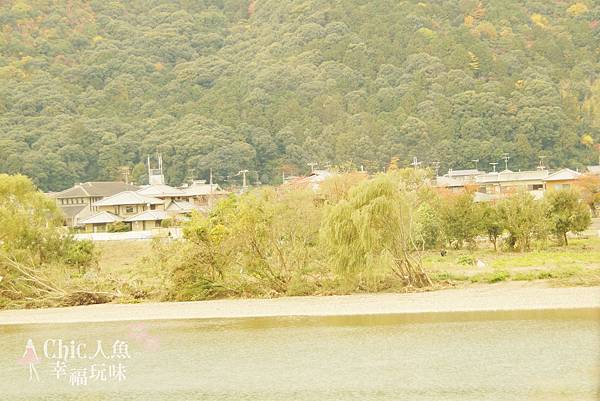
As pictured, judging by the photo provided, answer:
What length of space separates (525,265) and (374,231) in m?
6.23

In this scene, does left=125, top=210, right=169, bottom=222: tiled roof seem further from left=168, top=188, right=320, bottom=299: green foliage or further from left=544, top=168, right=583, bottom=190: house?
left=544, top=168, right=583, bottom=190: house

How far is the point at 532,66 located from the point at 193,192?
1965 inches

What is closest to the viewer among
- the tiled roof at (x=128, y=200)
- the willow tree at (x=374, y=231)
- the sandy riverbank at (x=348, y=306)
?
the sandy riverbank at (x=348, y=306)

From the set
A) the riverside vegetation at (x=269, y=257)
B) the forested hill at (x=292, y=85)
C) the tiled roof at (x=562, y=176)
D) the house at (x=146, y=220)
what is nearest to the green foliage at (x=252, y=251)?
the riverside vegetation at (x=269, y=257)

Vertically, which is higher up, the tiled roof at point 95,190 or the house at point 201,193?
the tiled roof at point 95,190

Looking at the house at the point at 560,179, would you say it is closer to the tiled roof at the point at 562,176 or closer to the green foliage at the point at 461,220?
the tiled roof at the point at 562,176

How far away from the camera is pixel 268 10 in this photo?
126375mm

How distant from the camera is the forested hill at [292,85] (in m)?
82.9

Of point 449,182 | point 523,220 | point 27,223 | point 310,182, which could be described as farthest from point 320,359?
point 449,182

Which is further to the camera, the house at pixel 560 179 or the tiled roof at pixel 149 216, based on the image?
the house at pixel 560 179

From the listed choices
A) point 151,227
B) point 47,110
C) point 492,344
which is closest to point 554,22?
point 47,110

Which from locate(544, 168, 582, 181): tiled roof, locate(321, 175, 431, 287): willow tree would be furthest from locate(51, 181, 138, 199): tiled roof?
locate(321, 175, 431, 287): willow tree

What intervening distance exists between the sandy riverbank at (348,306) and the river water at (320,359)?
2.99 feet

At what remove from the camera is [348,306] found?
25.5m
